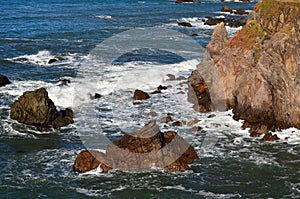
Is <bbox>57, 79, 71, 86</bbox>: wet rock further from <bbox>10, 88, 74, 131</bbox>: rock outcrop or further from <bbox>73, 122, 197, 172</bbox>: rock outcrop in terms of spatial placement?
<bbox>73, 122, 197, 172</bbox>: rock outcrop

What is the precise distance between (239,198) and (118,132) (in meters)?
11.9

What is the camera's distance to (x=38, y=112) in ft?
121

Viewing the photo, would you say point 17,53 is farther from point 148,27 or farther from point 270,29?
point 270,29

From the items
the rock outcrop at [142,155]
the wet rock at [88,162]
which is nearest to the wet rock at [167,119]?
the rock outcrop at [142,155]

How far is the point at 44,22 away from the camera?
269 feet

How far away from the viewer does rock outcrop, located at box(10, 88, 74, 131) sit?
36750mm

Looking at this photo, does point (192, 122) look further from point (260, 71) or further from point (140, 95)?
point (140, 95)

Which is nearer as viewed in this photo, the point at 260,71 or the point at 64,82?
the point at 260,71

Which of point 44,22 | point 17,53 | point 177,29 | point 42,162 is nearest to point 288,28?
point 42,162

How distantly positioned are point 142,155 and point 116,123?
7.42 m

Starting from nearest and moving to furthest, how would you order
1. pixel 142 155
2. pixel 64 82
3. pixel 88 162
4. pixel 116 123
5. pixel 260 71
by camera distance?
1. pixel 88 162
2. pixel 142 155
3. pixel 260 71
4. pixel 116 123
5. pixel 64 82

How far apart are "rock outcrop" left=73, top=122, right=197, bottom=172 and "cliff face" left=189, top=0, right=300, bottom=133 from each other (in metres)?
6.75

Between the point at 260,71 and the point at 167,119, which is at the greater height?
the point at 260,71

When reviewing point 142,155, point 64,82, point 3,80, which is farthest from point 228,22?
point 142,155
